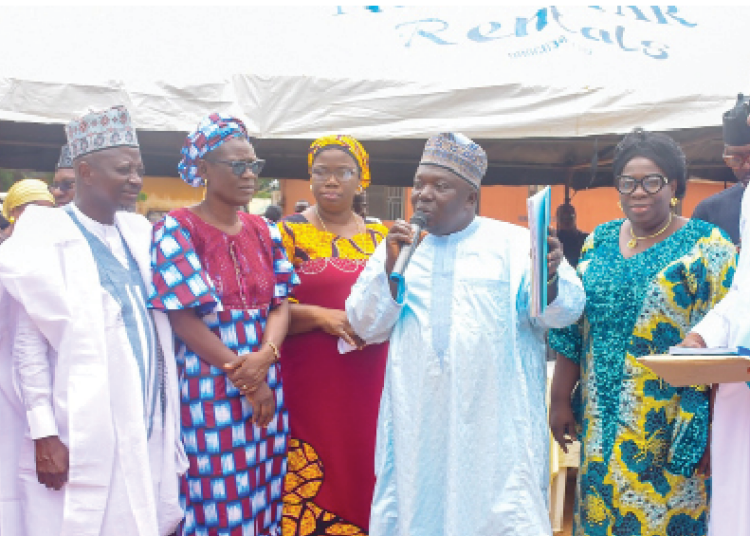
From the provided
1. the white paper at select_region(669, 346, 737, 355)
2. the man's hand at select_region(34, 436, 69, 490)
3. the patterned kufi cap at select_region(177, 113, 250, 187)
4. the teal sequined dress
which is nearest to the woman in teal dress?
the teal sequined dress

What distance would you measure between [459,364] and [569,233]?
5780mm

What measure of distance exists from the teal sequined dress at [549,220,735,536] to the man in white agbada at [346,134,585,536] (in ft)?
0.67

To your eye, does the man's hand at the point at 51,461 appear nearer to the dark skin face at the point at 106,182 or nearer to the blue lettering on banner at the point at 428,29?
the dark skin face at the point at 106,182

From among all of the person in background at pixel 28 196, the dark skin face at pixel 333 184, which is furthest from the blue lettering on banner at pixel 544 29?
the person in background at pixel 28 196

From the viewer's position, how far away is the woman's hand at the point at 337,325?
10.7ft

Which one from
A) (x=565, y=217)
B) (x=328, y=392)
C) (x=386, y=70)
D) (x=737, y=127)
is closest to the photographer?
(x=328, y=392)

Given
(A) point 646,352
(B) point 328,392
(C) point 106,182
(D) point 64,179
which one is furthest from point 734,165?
(D) point 64,179

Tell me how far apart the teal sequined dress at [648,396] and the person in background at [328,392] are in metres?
1.04

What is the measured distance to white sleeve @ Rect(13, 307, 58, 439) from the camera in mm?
2691

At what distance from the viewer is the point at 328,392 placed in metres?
3.48

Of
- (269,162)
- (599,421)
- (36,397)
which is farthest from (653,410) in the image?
(269,162)

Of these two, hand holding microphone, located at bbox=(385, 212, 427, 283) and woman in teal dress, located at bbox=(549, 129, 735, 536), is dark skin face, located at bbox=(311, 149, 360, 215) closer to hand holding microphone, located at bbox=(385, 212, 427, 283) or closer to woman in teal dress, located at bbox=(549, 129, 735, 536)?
hand holding microphone, located at bbox=(385, 212, 427, 283)

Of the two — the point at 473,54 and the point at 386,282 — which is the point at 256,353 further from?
the point at 473,54

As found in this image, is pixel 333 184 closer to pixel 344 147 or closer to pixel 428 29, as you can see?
pixel 344 147
